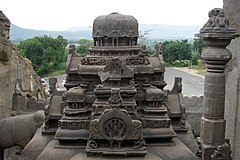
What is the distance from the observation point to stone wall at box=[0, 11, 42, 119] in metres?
16.4

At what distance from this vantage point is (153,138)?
32.2ft

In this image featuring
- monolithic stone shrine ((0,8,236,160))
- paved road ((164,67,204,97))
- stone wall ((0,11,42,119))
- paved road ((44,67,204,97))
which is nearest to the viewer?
monolithic stone shrine ((0,8,236,160))

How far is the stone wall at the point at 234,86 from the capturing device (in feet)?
26.8

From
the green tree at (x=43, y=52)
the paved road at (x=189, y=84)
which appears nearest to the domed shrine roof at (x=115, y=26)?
the paved road at (x=189, y=84)

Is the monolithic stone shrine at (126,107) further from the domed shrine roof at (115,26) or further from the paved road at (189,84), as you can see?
the paved road at (189,84)

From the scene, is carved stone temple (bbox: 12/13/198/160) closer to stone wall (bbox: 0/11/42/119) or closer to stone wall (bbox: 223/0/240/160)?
stone wall (bbox: 223/0/240/160)

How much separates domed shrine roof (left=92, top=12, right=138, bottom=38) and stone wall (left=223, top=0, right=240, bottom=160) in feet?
10.6

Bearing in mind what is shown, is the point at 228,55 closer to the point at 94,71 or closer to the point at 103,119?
the point at 103,119

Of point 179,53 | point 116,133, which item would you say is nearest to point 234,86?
point 116,133

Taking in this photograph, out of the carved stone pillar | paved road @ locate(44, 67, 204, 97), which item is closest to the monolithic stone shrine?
the carved stone pillar

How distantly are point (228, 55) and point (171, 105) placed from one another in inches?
195

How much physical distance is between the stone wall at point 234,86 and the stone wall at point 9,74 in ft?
33.2

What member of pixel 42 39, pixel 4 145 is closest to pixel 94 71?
pixel 4 145

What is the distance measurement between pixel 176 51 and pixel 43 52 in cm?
2014
